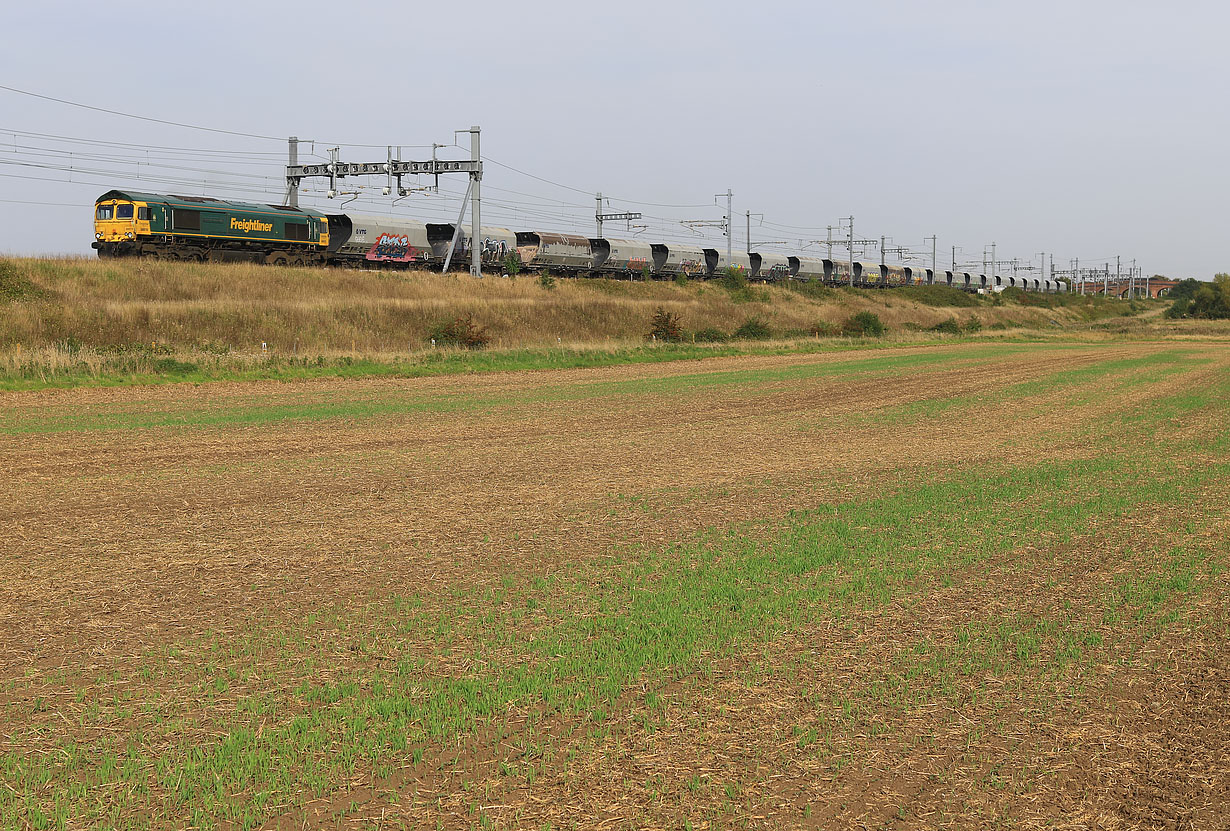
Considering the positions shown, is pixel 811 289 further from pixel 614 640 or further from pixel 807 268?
pixel 614 640

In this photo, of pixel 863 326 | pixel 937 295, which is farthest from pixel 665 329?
pixel 937 295

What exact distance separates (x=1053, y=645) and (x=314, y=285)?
41.3 m

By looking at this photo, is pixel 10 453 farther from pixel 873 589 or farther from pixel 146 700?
pixel 873 589

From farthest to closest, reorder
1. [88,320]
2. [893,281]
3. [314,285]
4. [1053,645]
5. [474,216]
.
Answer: [893,281], [474,216], [314,285], [88,320], [1053,645]

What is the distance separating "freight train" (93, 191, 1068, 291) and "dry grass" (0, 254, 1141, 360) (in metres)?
3.25

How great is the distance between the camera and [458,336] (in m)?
38.8

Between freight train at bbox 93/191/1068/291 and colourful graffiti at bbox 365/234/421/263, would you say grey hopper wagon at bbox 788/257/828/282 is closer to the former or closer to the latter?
freight train at bbox 93/191/1068/291

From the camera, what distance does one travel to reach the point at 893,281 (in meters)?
104

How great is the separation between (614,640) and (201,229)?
4391 centimetres

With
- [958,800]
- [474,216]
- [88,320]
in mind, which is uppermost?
[474,216]

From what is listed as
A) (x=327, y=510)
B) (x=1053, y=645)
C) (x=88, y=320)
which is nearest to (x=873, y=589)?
(x=1053, y=645)

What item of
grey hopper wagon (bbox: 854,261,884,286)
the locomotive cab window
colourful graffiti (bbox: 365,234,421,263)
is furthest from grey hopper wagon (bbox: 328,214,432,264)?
grey hopper wagon (bbox: 854,261,884,286)

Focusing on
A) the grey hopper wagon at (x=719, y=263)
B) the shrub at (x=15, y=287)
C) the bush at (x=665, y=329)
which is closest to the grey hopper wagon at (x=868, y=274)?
the grey hopper wagon at (x=719, y=263)

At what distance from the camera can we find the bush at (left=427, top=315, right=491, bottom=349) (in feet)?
127
